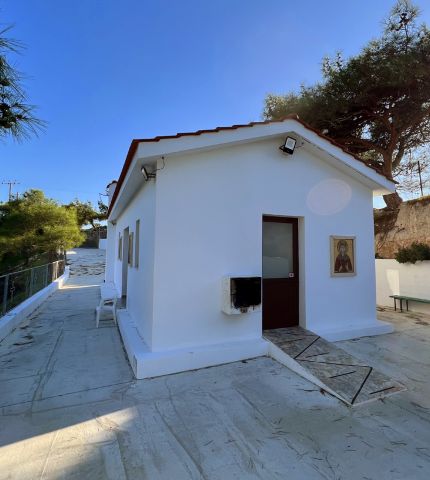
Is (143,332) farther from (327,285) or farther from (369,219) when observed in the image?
(369,219)

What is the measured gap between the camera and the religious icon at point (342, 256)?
6.23 meters

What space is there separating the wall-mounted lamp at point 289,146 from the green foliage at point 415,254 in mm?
6239

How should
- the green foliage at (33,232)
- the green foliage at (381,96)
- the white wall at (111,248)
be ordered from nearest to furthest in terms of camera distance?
the green foliage at (381,96) < the white wall at (111,248) < the green foliage at (33,232)

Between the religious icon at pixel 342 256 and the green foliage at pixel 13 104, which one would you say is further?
the religious icon at pixel 342 256

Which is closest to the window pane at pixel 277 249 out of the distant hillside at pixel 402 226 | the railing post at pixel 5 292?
the railing post at pixel 5 292

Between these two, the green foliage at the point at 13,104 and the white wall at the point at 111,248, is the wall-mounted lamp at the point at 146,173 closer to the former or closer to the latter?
the green foliage at the point at 13,104

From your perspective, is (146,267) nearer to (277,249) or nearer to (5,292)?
(277,249)

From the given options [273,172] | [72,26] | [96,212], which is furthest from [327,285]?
[96,212]

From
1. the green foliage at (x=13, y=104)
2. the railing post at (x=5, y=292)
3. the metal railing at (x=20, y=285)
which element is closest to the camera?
the green foliage at (x=13, y=104)

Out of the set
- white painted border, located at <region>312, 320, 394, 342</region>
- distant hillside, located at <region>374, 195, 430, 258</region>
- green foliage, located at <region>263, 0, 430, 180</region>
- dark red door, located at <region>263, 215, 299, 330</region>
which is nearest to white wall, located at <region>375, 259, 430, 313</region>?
distant hillside, located at <region>374, 195, 430, 258</region>

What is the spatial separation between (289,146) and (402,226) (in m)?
9.68

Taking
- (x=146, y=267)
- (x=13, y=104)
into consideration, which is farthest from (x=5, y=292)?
(x=13, y=104)

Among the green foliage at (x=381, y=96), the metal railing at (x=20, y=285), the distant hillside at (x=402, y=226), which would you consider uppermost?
the green foliage at (x=381, y=96)

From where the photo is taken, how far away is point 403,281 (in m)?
9.39
